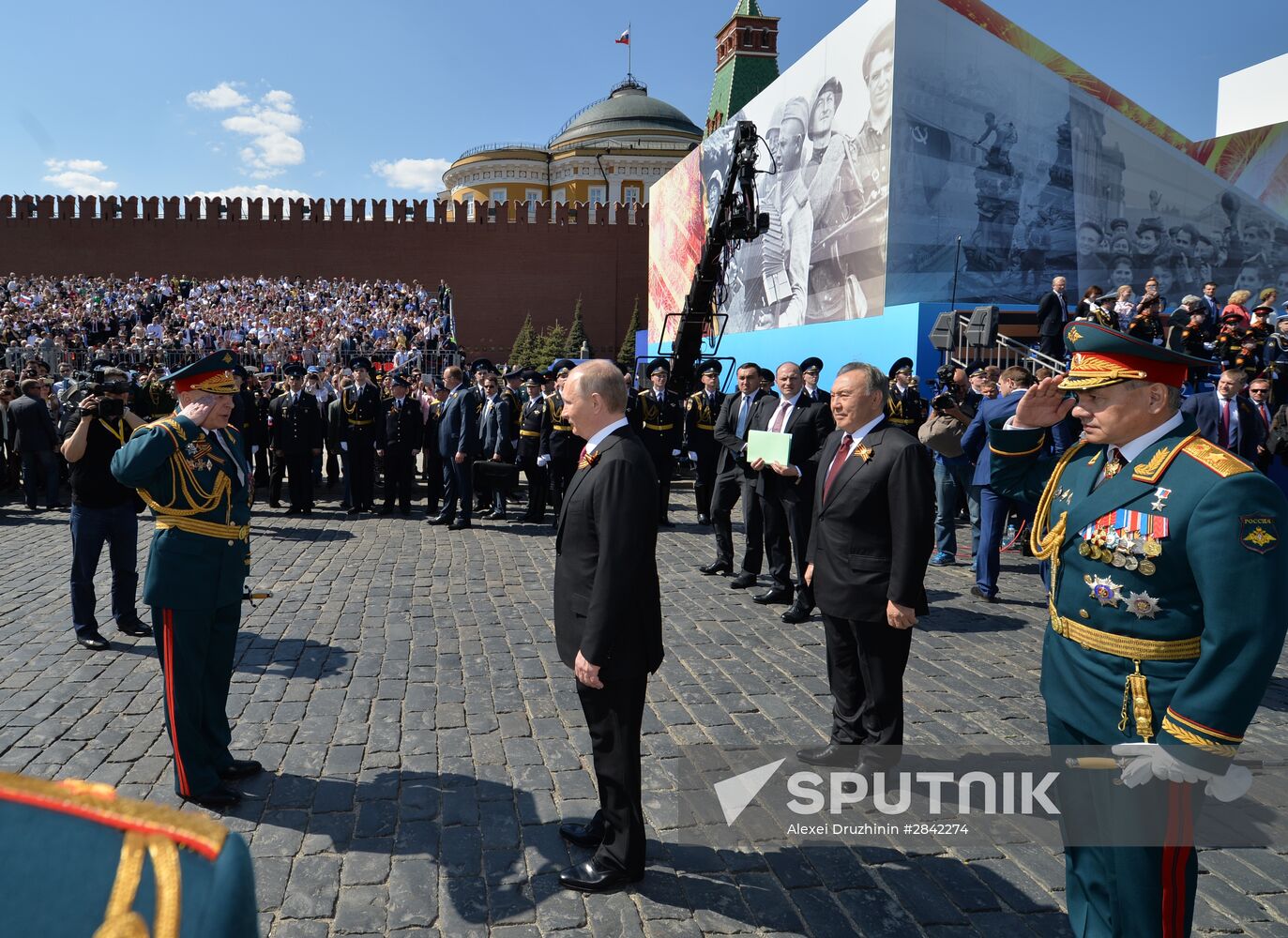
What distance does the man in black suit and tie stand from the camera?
3.39 metres

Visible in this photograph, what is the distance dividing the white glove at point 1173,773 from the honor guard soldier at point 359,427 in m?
9.98

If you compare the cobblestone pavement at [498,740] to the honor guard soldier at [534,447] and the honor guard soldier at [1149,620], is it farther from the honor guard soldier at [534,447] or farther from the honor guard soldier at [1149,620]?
the honor guard soldier at [534,447]

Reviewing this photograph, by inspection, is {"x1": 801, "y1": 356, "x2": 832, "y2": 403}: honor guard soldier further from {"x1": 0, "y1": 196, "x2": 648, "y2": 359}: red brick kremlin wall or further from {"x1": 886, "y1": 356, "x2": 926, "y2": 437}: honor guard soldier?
{"x1": 0, "y1": 196, "x2": 648, "y2": 359}: red brick kremlin wall

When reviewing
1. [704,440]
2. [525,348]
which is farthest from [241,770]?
[525,348]

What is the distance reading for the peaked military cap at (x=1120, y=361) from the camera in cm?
207

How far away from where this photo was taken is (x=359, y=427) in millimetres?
10703

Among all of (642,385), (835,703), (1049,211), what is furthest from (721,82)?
(835,703)

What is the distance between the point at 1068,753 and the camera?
2211 mm

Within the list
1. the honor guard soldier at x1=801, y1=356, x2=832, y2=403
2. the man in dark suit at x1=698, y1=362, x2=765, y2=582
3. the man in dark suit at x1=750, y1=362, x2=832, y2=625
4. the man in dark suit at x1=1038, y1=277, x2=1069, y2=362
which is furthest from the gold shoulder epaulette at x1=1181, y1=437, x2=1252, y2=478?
the man in dark suit at x1=1038, y1=277, x2=1069, y2=362

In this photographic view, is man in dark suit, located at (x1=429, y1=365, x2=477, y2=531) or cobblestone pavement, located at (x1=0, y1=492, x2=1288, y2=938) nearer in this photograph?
cobblestone pavement, located at (x1=0, y1=492, x2=1288, y2=938)

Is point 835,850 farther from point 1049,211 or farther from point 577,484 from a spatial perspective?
point 1049,211

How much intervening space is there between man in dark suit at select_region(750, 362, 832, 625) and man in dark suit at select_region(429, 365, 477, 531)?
13.5 ft

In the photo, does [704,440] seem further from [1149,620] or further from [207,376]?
[1149,620]

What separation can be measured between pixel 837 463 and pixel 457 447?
21.9ft
